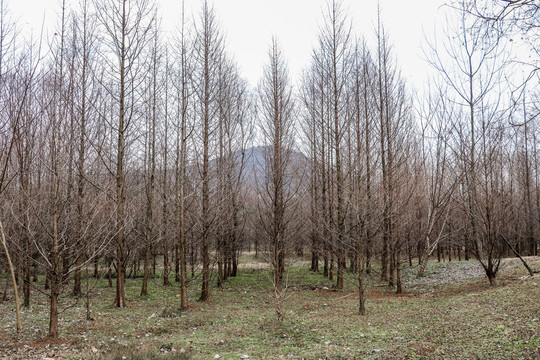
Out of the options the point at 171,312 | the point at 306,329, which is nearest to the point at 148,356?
the point at 306,329

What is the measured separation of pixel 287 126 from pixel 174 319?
6.56 m

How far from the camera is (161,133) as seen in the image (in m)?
16.8

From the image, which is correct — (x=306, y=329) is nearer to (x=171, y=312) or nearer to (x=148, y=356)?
(x=148, y=356)

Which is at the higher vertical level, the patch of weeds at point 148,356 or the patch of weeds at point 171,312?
the patch of weeds at point 148,356

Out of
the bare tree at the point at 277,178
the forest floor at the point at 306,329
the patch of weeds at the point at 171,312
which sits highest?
the bare tree at the point at 277,178

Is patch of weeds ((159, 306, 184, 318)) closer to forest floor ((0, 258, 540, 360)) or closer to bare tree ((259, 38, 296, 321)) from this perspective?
forest floor ((0, 258, 540, 360))

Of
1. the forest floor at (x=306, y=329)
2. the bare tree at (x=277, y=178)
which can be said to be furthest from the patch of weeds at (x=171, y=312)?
the bare tree at (x=277, y=178)

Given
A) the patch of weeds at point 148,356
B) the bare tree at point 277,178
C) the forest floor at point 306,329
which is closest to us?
the patch of weeds at point 148,356

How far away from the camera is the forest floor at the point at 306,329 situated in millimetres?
5457

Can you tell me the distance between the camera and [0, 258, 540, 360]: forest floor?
215 inches

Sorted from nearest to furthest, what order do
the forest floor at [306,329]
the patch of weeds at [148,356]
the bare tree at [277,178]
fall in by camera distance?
1. the patch of weeds at [148,356]
2. the forest floor at [306,329]
3. the bare tree at [277,178]

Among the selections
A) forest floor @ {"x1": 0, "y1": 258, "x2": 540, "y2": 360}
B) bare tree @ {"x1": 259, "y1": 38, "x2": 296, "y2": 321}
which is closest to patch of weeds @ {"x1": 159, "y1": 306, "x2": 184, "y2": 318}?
forest floor @ {"x1": 0, "y1": 258, "x2": 540, "y2": 360}

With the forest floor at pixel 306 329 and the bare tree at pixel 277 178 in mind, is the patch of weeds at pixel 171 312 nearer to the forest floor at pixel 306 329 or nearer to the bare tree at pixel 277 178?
the forest floor at pixel 306 329

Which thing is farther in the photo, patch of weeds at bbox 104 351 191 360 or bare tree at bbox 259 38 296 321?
bare tree at bbox 259 38 296 321
